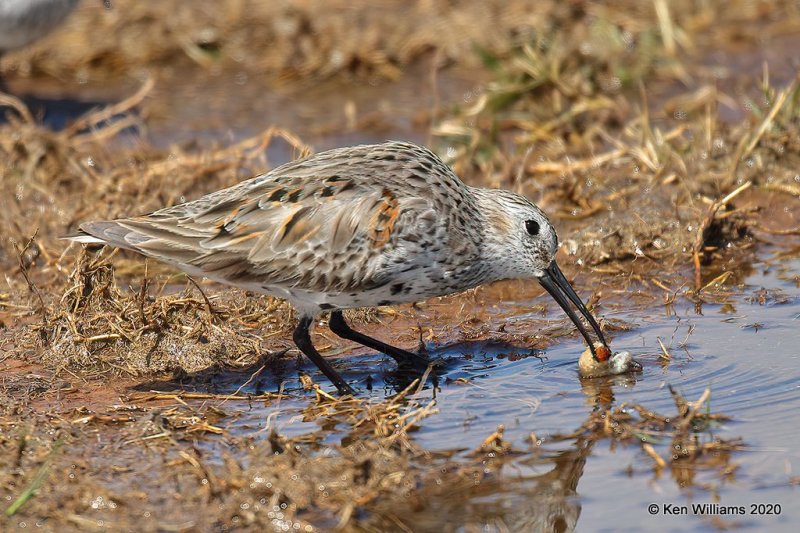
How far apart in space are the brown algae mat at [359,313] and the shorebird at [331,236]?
45 cm

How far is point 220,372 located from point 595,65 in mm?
6560

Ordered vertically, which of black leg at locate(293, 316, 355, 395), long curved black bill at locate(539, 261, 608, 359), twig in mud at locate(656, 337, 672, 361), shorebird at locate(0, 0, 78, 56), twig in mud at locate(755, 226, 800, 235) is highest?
long curved black bill at locate(539, 261, 608, 359)

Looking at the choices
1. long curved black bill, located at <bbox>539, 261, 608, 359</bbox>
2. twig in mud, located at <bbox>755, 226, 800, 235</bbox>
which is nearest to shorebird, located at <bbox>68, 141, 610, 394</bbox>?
long curved black bill, located at <bbox>539, 261, 608, 359</bbox>

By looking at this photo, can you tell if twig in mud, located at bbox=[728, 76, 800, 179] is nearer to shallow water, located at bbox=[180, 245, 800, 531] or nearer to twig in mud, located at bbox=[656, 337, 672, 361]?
shallow water, located at bbox=[180, 245, 800, 531]

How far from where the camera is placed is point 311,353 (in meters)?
8.08

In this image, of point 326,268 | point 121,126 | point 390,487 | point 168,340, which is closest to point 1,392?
point 168,340

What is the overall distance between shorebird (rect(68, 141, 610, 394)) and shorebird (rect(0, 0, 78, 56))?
6.56m

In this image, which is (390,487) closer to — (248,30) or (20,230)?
(20,230)

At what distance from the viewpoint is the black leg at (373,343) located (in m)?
8.27

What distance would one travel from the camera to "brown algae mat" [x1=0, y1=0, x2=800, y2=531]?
6.38 meters

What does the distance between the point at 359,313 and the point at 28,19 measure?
6537 millimetres

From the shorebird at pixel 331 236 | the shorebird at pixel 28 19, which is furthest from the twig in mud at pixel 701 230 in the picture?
the shorebird at pixel 28 19

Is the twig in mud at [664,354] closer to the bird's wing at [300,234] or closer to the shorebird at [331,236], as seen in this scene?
the shorebird at [331,236]

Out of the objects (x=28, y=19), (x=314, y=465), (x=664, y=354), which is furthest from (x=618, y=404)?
(x=28, y=19)
